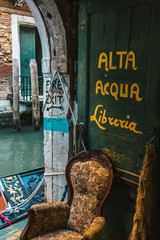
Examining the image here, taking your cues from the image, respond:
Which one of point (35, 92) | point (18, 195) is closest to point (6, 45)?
point (35, 92)

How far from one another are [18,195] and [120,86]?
2.29 metres

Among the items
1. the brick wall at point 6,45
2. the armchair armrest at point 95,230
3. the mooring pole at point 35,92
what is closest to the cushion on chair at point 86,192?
the armchair armrest at point 95,230

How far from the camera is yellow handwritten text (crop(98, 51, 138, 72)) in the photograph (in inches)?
76.7

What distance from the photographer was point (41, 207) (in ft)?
6.71

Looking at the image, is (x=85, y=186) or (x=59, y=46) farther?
(x=59, y=46)

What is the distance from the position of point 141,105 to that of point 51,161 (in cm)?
143

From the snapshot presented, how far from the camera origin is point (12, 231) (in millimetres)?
2725

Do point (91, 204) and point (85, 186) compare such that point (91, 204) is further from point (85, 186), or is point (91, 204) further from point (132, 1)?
point (132, 1)

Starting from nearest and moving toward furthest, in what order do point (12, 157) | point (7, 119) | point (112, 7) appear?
A: point (112, 7) → point (12, 157) → point (7, 119)

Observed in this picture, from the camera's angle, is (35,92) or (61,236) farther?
(35,92)

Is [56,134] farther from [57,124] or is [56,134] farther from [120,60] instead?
[120,60]

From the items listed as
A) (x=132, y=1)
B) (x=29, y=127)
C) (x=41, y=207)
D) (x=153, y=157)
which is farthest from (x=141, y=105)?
(x=29, y=127)

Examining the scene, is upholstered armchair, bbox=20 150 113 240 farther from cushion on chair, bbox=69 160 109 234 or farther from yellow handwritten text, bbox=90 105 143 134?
yellow handwritten text, bbox=90 105 143 134

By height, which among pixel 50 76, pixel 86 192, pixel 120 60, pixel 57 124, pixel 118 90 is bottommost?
pixel 86 192
